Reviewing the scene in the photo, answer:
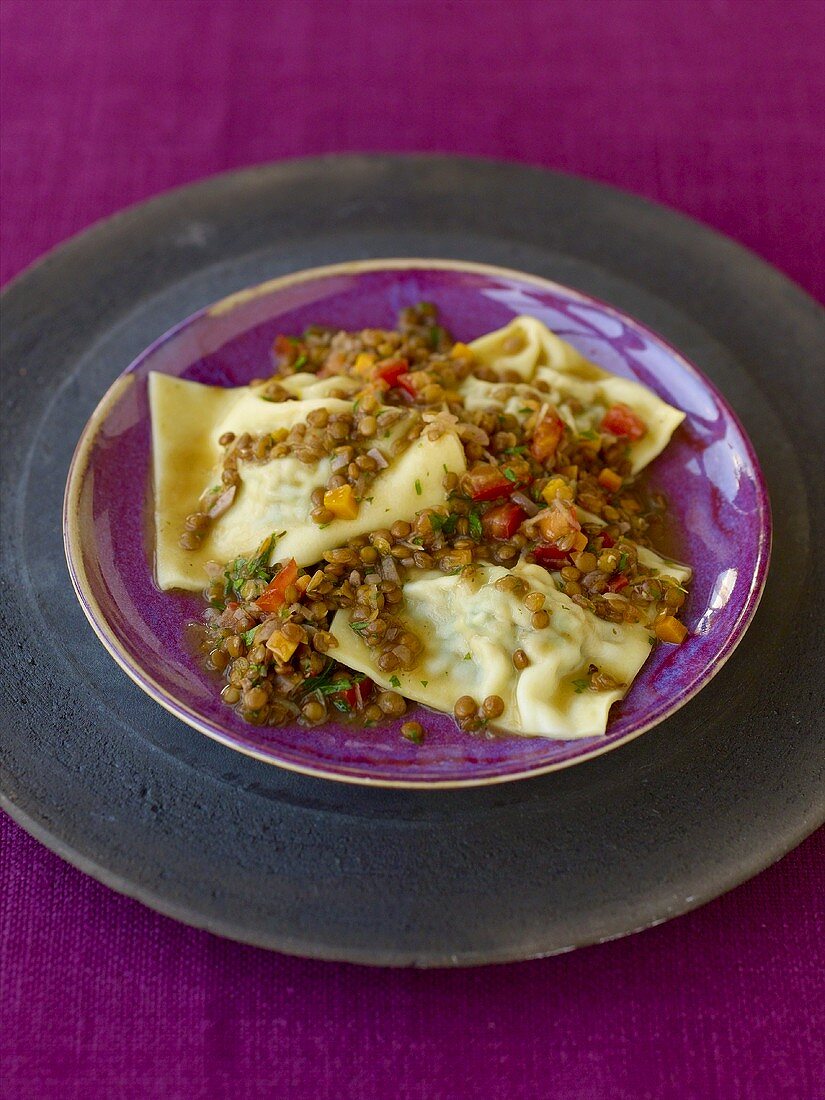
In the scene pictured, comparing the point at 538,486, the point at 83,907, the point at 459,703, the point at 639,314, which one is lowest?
the point at 83,907

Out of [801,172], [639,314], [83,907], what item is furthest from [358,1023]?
[801,172]

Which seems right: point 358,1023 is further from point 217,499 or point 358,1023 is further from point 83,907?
point 217,499

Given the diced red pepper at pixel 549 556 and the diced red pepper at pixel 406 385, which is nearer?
the diced red pepper at pixel 549 556

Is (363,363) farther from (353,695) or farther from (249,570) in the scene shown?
(353,695)

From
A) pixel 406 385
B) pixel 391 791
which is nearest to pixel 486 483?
pixel 406 385

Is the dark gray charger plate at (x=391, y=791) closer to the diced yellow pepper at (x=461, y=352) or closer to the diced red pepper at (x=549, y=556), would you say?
the diced red pepper at (x=549, y=556)

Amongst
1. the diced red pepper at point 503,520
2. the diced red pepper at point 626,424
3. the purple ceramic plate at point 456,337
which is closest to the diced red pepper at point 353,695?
the purple ceramic plate at point 456,337

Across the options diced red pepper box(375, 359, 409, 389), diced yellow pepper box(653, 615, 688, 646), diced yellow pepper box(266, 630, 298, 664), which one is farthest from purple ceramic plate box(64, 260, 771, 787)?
diced red pepper box(375, 359, 409, 389)
